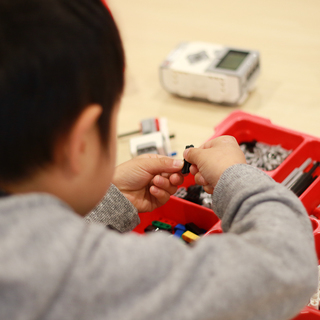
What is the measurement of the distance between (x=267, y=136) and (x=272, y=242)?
46cm

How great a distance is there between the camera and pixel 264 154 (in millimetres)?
787

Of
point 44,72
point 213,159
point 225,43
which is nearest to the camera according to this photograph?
point 44,72

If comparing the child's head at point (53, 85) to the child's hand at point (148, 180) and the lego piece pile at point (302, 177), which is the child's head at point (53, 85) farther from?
the lego piece pile at point (302, 177)

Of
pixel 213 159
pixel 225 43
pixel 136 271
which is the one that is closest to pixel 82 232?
pixel 136 271

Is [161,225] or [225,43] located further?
[225,43]

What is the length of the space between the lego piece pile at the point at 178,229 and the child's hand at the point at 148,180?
0.04 meters

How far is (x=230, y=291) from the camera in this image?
1.13ft

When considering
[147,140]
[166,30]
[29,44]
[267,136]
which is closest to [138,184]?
[147,140]

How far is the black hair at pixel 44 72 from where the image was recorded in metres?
0.32

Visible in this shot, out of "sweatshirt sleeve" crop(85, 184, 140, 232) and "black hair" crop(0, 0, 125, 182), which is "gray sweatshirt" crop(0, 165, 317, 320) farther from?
"sweatshirt sleeve" crop(85, 184, 140, 232)

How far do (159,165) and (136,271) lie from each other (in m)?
0.34

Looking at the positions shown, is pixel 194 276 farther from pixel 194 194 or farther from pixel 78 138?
pixel 194 194

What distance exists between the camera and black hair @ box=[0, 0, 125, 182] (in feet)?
1.04

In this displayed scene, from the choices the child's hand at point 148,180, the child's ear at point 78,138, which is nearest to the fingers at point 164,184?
the child's hand at point 148,180
